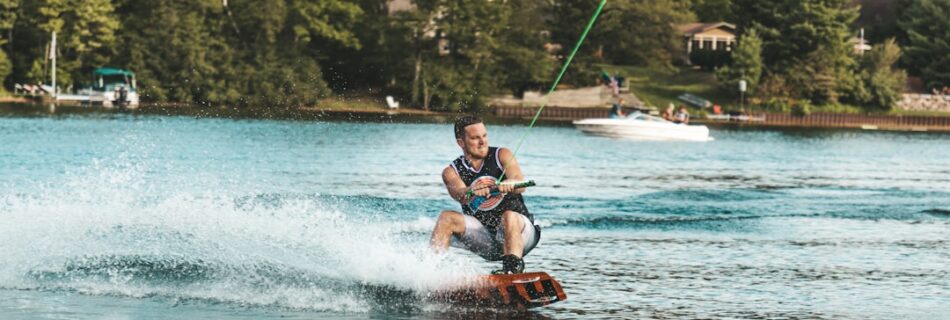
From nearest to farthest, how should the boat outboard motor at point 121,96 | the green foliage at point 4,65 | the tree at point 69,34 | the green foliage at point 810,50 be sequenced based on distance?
the boat outboard motor at point 121,96 → the green foliage at point 4,65 → the tree at point 69,34 → the green foliage at point 810,50

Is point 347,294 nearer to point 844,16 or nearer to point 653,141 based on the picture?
point 653,141

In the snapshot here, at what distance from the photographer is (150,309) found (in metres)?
12.4

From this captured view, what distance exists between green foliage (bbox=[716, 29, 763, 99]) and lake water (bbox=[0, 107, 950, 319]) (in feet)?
162

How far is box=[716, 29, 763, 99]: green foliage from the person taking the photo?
291 feet

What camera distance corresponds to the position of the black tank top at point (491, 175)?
12469 millimetres

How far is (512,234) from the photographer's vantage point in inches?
484

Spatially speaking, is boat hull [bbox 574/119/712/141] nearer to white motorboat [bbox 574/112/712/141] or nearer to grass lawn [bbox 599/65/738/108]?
white motorboat [bbox 574/112/712/141]

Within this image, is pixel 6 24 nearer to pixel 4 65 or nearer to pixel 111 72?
pixel 4 65

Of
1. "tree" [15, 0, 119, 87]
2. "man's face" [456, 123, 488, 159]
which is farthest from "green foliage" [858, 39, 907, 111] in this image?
"man's face" [456, 123, 488, 159]

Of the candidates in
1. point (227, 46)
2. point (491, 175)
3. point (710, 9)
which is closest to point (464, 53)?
point (227, 46)

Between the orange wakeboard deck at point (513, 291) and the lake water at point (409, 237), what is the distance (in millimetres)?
130

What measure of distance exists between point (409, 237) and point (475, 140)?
6708mm

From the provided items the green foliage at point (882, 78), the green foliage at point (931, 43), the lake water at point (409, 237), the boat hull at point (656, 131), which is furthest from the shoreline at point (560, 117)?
the lake water at point (409, 237)

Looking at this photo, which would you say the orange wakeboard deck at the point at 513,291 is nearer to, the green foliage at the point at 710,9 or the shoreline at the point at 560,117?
the shoreline at the point at 560,117
